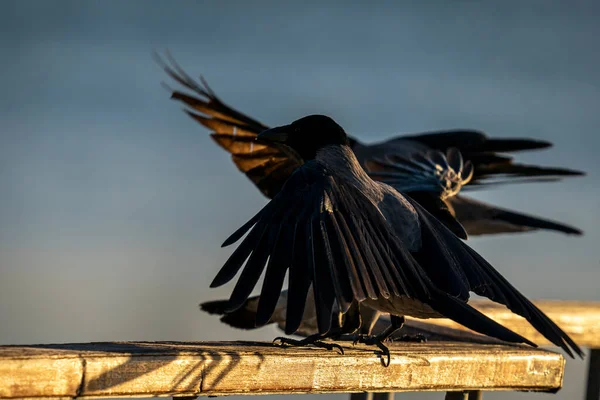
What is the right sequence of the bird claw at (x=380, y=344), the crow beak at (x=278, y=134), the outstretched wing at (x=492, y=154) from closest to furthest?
1. the bird claw at (x=380, y=344)
2. the crow beak at (x=278, y=134)
3. the outstretched wing at (x=492, y=154)

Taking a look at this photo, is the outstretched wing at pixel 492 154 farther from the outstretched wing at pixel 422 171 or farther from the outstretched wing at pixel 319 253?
the outstretched wing at pixel 319 253

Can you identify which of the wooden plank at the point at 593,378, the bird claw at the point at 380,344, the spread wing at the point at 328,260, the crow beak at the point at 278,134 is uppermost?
the crow beak at the point at 278,134

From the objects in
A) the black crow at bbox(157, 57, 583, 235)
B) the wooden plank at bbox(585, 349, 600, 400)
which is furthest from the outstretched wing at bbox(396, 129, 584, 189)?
the wooden plank at bbox(585, 349, 600, 400)

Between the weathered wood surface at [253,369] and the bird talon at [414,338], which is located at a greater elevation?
the bird talon at [414,338]

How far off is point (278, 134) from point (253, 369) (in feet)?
6.27

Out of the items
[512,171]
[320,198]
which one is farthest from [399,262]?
[512,171]

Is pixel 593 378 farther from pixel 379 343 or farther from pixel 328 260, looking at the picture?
pixel 328 260

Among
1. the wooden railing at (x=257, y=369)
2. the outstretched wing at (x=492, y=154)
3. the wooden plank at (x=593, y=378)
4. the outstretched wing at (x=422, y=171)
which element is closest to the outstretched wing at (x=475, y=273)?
the wooden railing at (x=257, y=369)

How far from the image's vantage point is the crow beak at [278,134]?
4.66m

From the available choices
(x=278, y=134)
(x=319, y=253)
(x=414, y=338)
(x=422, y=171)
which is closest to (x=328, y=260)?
(x=319, y=253)

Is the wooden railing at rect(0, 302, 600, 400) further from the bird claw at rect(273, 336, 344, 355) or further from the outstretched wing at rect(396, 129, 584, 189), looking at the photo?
the outstretched wing at rect(396, 129, 584, 189)

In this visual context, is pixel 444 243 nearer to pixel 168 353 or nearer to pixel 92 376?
pixel 168 353

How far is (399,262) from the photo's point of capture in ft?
11.9

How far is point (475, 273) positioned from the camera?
13.4ft
